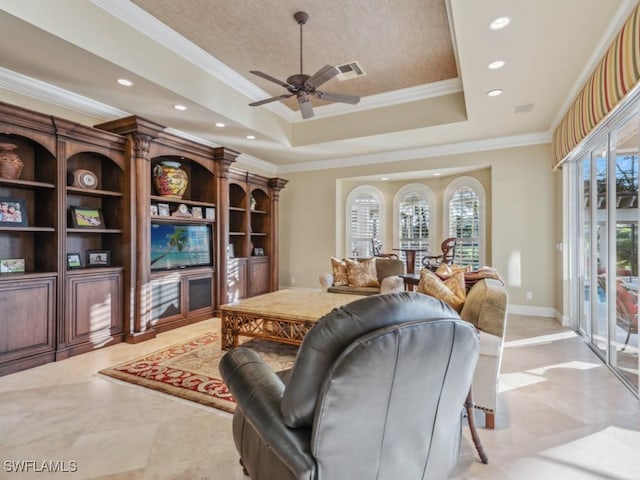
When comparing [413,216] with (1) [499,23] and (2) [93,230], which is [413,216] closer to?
(1) [499,23]

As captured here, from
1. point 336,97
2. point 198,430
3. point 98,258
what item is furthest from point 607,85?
point 98,258

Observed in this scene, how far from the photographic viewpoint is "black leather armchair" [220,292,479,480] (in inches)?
41.8

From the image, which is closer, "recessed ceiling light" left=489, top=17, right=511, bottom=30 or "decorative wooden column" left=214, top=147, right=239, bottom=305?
"recessed ceiling light" left=489, top=17, right=511, bottom=30

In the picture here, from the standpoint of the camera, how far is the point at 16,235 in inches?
134

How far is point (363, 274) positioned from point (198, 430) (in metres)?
3.45

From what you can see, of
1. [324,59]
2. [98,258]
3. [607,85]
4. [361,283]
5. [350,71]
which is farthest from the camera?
[361,283]

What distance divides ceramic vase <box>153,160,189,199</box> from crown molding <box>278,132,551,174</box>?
314 centimetres

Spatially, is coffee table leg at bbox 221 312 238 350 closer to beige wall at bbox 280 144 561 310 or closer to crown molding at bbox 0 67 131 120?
crown molding at bbox 0 67 131 120

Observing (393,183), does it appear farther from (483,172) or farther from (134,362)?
(134,362)

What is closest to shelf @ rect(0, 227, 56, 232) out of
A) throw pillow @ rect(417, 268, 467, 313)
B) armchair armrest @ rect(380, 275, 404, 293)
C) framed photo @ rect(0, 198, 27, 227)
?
framed photo @ rect(0, 198, 27, 227)

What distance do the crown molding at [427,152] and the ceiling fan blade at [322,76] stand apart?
3.51 m

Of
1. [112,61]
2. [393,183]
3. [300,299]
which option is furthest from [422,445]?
[393,183]

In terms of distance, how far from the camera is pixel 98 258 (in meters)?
3.97

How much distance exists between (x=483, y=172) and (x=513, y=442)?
17.5 ft
